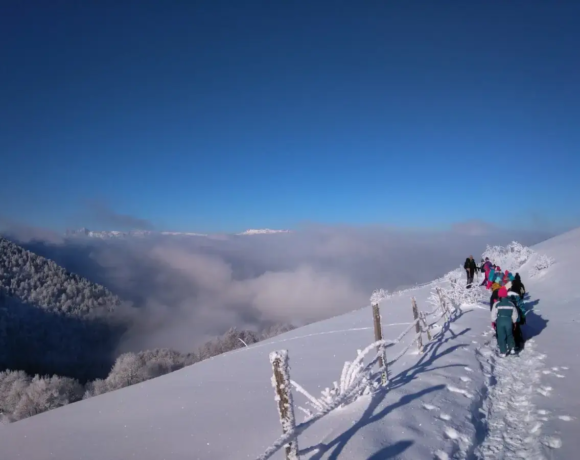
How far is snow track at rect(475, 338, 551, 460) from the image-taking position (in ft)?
14.6

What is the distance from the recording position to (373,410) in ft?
17.7

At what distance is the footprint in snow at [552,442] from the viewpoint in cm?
434

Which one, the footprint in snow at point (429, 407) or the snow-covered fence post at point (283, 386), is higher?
the snow-covered fence post at point (283, 386)

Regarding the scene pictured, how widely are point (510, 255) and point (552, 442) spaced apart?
85.2 ft

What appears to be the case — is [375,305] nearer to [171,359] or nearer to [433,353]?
[433,353]

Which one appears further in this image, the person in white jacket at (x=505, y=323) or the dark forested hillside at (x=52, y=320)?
the dark forested hillside at (x=52, y=320)

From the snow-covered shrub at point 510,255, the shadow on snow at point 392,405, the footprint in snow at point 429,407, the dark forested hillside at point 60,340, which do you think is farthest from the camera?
the dark forested hillside at point 60,340

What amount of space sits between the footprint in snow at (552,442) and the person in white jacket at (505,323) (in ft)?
14.0

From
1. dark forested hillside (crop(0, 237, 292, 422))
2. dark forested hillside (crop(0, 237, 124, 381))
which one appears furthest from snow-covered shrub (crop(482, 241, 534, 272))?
dark forested hillside (crop(0, 237, 124, 381))

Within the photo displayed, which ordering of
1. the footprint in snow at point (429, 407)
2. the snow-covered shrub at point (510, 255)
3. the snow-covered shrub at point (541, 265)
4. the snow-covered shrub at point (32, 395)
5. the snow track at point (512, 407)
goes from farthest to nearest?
1. the snow-covered shrub at point (32, 395)
2. the snow-covered shrub at point (510, 255)
3. the snow-covered shrub at point (541, 265)
4. the footprint in snow at point (429, 407)
5. the snow track at point (512, 407)

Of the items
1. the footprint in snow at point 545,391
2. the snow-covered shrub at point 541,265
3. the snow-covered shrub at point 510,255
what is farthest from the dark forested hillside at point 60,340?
the snow-covered shrub at point 541,265

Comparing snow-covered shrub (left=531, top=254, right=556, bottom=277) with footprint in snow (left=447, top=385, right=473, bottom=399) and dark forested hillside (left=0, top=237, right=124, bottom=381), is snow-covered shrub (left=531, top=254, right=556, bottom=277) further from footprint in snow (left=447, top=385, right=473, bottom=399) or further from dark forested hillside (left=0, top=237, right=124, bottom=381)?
dark forested hillside (left=0, top=237, right=124, bottom=381)

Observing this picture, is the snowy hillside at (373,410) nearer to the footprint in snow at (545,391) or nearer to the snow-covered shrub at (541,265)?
the footprint in snow at (545,391)

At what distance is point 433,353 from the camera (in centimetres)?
891
